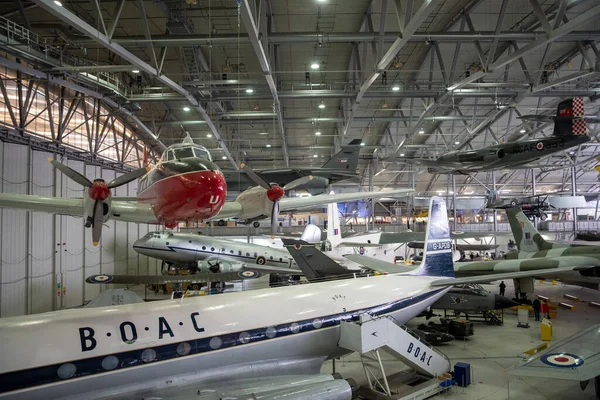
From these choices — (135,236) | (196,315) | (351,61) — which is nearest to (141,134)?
(135,236)

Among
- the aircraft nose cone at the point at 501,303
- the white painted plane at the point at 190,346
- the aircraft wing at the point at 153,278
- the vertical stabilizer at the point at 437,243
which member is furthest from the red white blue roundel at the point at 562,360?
the aircraft wing at the point at 153,278

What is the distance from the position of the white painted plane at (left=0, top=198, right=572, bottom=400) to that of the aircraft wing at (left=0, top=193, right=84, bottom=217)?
2.60m

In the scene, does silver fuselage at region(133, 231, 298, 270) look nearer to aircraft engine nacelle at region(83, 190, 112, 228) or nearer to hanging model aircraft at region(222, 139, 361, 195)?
hanging model aircraft at region(222, 139, 361, 195)

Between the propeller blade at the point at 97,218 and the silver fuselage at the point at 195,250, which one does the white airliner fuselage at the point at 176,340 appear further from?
the silver fuselage at the point at 195,250

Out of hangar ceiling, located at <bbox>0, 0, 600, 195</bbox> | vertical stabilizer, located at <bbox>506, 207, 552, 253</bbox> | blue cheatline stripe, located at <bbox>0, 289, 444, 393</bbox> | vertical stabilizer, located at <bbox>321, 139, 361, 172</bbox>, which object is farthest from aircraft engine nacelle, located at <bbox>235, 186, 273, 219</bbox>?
vertical stabilizer, located at <bbox>506, 207, 552, 253</bbox>

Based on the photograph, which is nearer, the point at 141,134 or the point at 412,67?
the point at 412,67

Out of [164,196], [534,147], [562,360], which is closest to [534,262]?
[534,147]

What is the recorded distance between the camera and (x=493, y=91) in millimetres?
21844

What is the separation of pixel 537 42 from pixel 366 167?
35.1 meters

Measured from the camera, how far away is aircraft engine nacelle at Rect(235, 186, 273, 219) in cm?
1085

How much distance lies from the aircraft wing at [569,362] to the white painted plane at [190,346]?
8.13ft

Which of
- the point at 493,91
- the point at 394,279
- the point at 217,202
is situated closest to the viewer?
the point at 217,202

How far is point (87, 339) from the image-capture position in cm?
698

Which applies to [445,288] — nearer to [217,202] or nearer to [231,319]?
[231,319]
